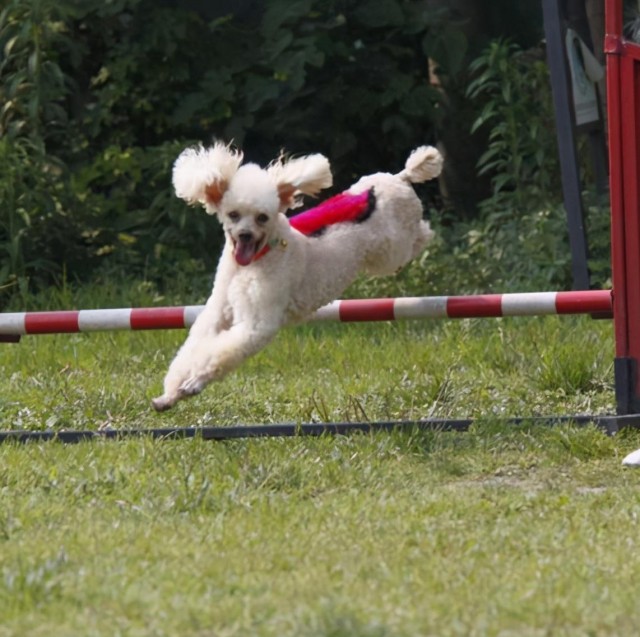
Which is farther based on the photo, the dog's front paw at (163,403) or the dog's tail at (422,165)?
the dog's tail at (422,165)

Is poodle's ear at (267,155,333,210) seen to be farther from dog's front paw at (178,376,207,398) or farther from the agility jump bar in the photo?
the agility jump bar

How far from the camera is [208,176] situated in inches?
→ 177

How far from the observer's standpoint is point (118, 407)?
5625 mm

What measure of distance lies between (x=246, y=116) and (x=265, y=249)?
15.7 ft

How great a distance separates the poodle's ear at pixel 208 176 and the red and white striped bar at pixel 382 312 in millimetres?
546

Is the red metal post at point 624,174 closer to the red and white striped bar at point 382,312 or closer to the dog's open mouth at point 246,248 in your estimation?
the red and white striped bar at point 382,312

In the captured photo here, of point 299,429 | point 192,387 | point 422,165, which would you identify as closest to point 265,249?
point 192,387

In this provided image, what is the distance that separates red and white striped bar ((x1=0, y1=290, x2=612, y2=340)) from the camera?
5.02 m

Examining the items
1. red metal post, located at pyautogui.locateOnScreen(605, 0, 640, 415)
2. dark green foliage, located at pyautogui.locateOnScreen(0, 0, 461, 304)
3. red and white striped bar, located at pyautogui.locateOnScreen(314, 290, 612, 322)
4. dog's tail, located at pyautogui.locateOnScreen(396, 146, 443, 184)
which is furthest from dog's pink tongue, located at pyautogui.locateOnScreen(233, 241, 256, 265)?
dark green foliage, located at pyautogui.locateOnScreen(0, 0, 461, 304)

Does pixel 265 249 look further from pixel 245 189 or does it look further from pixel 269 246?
pixel 245 189

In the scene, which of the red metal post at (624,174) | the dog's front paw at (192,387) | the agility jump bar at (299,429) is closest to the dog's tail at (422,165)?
the red metal post at (624,174)

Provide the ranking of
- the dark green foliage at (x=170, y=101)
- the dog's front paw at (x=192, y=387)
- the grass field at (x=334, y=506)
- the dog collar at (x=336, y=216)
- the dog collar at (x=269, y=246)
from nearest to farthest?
the grass field at (x=334, y=506) < the dog's front paw at (x=192, y=387) < the dog collar at (x=269, y=246) < the dog collar at (x=336, y=216) < the dark green foliage at (x=170, y=101)

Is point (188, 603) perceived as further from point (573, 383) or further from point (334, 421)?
point (573, 383)

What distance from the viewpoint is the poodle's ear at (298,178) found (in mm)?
4578
